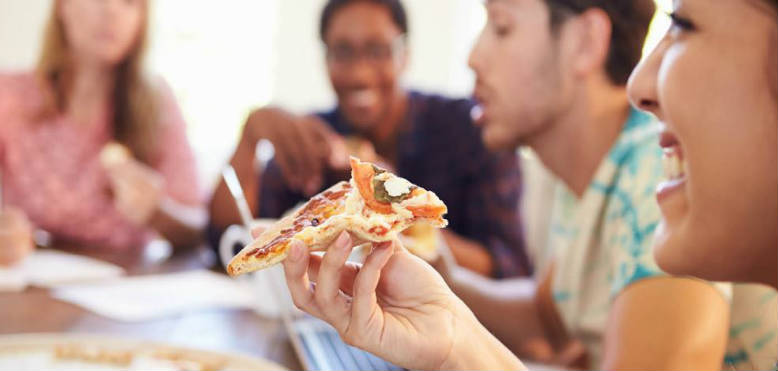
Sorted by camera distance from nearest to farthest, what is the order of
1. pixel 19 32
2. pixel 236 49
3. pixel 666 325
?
pixel 666 325 < pixel 19 32 < pixel 236 49

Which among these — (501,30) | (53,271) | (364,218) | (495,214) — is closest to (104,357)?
(364,218)

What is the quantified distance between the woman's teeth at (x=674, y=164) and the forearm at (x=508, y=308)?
0.47 metres

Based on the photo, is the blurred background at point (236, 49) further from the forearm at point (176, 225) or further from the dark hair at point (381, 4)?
the forearm at point (176, 225)

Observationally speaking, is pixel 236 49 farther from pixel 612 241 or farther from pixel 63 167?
pixel 612 241

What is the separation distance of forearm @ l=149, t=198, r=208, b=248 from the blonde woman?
18 centimetres

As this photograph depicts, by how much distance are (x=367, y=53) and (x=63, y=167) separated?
814 millimetres

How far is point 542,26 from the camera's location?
4.08 feet

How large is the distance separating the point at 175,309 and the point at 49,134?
1072mm

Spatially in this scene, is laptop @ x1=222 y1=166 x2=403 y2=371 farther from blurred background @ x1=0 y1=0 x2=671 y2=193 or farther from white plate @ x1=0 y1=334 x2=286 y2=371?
blurred background @ x1=0 y1=0 x2=671 y2=193

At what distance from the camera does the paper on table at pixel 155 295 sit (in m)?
1.00

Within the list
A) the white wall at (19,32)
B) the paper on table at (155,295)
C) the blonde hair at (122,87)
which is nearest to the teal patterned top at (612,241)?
the paper on table at (155,295)

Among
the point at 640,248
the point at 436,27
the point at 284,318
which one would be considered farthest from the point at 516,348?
the point at 436,27

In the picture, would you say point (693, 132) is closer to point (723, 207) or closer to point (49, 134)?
point (723, 207)

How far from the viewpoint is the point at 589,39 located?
3.97 ft
